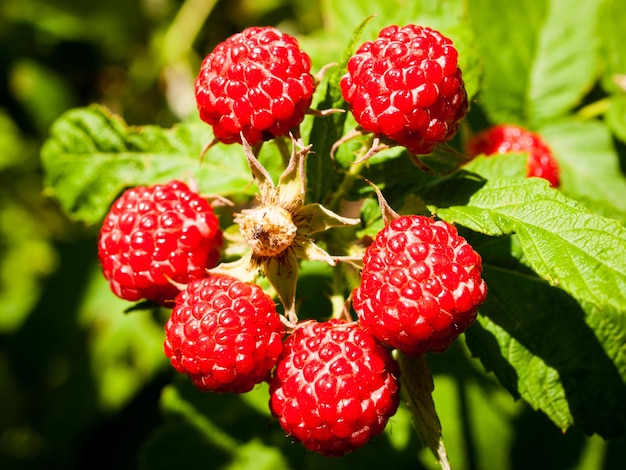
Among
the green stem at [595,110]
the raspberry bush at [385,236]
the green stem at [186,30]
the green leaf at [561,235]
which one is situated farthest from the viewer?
the green stem at [186,30]

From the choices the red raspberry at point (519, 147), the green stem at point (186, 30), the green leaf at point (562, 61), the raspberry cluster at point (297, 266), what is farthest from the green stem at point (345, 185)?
the green stem at point (186, 30)

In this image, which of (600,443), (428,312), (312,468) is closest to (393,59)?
(428,312)

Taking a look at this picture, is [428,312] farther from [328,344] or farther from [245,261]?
[245,261]

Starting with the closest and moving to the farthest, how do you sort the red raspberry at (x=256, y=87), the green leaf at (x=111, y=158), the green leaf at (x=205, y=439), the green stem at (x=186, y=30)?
the red raspberry at (x=256, y=87) → the green leaf at (x=111, y=158) → the green leaf at (x=205, y=439) → the green stem at (x=186, y=30)

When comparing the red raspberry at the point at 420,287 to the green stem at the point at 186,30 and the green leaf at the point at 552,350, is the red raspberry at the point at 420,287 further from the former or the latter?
the green stem at the point at 186,30

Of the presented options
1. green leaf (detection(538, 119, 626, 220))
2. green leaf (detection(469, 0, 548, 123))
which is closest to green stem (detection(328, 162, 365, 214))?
green leaf (detection(469, 0, 548, 123))

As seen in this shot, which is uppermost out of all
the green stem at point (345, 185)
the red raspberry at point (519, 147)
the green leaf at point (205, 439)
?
the green stem at point (345, 185)

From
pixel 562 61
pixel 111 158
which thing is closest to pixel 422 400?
pixel 111 158

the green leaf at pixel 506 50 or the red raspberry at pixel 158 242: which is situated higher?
the green leaf at pixel 506 50
